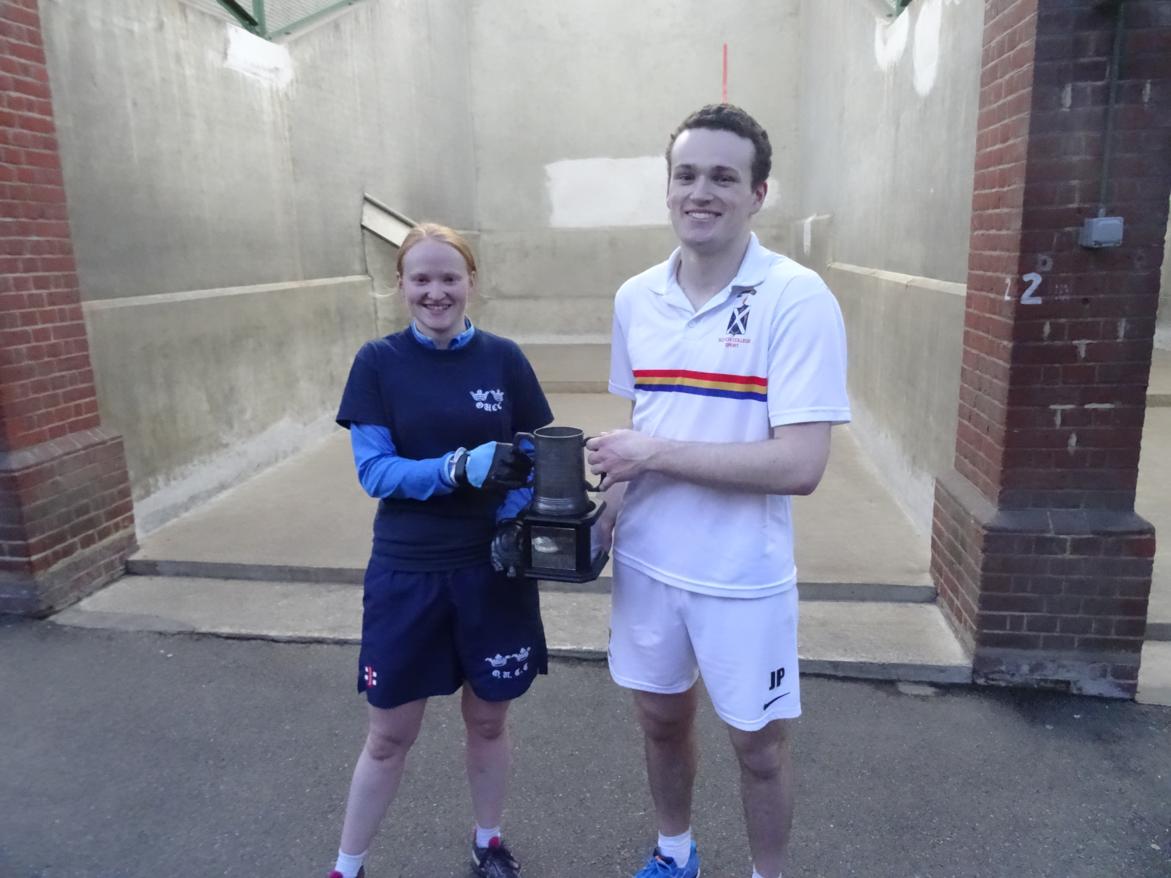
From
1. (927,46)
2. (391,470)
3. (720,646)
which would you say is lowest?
(720,646)

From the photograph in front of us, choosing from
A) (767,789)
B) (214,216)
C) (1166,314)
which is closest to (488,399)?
(767,789)

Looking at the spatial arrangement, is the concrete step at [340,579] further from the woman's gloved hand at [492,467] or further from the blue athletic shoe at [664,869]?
the woman's gloved hand at [492,467]

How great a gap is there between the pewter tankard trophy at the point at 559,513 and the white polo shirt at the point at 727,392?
187mm

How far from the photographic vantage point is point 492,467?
2.08 metres

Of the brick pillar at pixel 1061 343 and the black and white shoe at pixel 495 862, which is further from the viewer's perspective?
the brick pillar at pixel 1061 343

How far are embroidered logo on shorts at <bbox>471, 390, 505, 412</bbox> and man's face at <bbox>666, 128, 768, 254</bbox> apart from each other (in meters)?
0.62

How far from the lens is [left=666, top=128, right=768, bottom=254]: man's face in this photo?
6.57 feet

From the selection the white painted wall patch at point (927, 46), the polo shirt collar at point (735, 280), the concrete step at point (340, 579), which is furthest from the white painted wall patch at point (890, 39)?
the polo shirt collar at point (735, 280)

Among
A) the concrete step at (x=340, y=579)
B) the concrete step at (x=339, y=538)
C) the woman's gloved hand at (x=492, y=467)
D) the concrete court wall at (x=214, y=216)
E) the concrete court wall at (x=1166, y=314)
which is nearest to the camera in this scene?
the woman's gloved hand at (x=492, y=467)

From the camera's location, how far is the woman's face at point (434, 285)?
2219 millimetres

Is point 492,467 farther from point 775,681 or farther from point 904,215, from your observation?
point 904,215

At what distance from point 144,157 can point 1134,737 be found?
18.7 feet

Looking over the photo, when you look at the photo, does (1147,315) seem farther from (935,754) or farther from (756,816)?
(756,816)

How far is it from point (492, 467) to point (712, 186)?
806 millimetres
